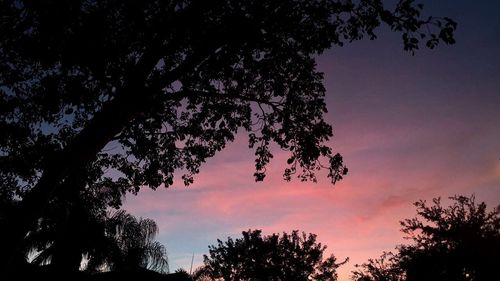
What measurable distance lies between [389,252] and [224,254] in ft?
103

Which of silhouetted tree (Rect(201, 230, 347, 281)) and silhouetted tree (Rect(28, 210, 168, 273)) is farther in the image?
silhouetted tree (Rect(201, 230, 347, 281))

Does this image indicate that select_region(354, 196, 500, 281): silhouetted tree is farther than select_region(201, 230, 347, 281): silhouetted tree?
No

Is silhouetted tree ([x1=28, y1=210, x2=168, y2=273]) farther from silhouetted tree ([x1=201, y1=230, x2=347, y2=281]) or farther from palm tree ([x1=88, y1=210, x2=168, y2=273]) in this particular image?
silhouetted tree ([x1=201, y1=230, x2=347, y2=281])

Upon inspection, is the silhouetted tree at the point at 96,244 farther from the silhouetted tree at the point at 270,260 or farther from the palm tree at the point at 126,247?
the silhouetted tree at the point at 270,260

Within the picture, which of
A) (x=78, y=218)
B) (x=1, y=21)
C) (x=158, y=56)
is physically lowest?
(x=78, y=218)

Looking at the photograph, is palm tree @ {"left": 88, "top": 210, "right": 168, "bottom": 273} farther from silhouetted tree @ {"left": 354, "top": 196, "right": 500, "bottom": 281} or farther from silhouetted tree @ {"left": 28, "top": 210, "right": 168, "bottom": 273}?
silhouetted tree @ {"left": 354, "top": 196, "right": 500, "bottom": 281}

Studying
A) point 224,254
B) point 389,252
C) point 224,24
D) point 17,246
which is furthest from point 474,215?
point 224,254

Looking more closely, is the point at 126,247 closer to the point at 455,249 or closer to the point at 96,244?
the point at 96,244

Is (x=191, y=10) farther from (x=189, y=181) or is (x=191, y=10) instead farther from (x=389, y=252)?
(x=389, y=252)

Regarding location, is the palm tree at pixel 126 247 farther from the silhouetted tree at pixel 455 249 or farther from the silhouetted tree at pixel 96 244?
the silhouetted tree at pixel 455 249

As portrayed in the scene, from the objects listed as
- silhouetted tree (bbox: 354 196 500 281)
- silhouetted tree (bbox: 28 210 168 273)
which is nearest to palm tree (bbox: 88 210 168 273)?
silhouetted tree (bbox: 28 210 168 273)

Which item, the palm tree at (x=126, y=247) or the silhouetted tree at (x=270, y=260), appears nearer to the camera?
the palm tree at (x=126, y=247)

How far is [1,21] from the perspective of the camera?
10.6m

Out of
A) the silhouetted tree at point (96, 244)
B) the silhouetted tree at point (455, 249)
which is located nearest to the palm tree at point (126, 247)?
the silhouetted tree at point (96, 244)
